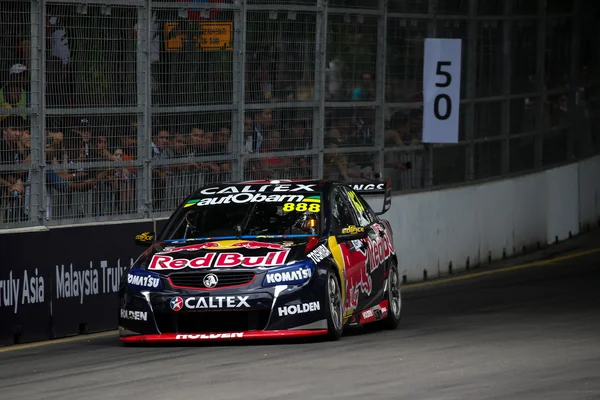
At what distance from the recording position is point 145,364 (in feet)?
37.3

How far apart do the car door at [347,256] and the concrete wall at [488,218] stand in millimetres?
6237

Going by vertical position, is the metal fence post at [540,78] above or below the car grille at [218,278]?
above

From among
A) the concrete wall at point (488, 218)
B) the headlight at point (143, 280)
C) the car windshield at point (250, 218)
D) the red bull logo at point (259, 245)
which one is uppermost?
the car windshield at point (250, 218)

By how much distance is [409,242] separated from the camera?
20672 mm

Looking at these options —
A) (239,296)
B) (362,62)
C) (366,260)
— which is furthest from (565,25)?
(239,296)

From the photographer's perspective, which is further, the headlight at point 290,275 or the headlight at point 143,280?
the headlight at point 143,280

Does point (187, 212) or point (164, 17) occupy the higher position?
point (164, 17)

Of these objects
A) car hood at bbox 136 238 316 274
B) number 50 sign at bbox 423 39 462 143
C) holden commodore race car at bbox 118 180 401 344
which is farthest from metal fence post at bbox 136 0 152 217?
number 50 sign at bbox 423 39 462 143

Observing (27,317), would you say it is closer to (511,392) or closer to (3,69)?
(3,69)

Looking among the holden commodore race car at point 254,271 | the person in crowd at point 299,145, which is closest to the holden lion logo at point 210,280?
the holden commodore race car at point 254,271

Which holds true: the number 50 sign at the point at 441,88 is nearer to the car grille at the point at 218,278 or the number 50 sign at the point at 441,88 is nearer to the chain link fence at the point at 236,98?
the chain link fence at the point at 236,98

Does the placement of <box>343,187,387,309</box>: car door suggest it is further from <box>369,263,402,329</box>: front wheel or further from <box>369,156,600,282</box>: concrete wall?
<box>369,156,600,282</box>: concrete wall

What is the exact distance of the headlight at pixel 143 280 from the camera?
41.0 feet

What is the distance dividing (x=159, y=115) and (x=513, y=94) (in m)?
9.88
